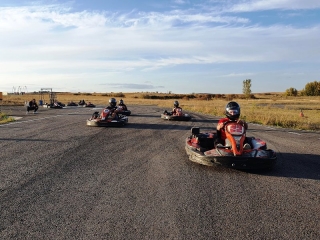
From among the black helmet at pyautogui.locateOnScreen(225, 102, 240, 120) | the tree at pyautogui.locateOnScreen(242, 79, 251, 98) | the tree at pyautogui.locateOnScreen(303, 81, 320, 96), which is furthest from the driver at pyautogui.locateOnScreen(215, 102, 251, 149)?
the tree at pyautogui.locateOnScreen(303, 81, 320, 96)

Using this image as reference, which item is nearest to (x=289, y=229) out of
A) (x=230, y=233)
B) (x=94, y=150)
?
(x=230, y=233)

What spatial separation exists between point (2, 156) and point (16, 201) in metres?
3.81

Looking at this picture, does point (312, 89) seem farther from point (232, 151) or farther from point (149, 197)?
A: point (149, 197)

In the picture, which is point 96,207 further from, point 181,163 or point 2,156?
point 2,156

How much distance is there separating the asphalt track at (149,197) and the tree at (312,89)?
108 m

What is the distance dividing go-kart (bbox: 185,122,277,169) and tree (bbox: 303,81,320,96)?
A: 358ft

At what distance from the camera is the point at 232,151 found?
7422mm

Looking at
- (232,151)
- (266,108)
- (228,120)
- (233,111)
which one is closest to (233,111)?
(233,111)

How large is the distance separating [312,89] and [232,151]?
11155cm

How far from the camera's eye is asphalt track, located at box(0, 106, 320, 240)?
161 inches

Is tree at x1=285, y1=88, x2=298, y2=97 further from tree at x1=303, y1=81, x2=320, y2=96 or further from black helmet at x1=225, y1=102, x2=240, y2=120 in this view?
black helmet at x1=225, y1=102, x2=240, y2=120

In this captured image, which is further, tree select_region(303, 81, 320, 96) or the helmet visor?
tree select_region(303, 81, 320, 96)

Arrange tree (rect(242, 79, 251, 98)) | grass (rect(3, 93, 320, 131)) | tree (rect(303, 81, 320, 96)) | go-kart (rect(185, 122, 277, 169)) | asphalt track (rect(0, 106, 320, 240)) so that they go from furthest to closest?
tree (rect(303, 81, 320, 96)), tree (rect(242, 79, 251, 98)), grass (rect(3, 93, 320, 131)), go-kart (rect(185, 122, 277, 169)), asphalt track (rect(0, 106, 320, 240))

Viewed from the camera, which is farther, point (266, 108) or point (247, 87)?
point (247, 87)
